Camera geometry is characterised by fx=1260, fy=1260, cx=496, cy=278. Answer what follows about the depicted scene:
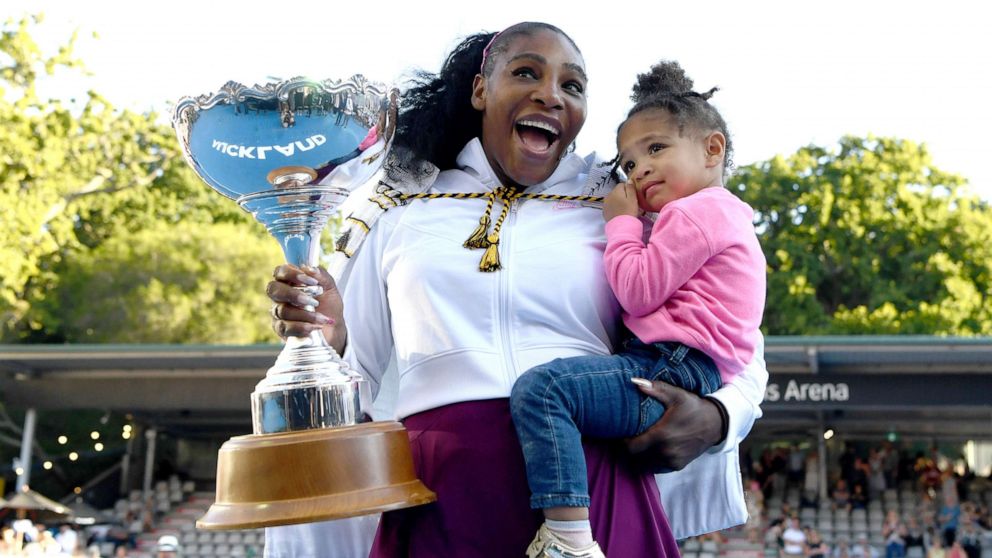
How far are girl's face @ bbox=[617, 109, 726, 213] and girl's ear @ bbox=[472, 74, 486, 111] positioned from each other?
0.35 meters

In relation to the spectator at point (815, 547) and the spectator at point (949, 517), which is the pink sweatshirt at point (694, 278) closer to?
the spectator at point (815, 547)

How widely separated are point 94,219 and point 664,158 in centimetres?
3110

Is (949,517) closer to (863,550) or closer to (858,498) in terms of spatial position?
(863,550)

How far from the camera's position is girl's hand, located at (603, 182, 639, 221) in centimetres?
254

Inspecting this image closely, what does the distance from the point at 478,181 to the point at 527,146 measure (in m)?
0.17

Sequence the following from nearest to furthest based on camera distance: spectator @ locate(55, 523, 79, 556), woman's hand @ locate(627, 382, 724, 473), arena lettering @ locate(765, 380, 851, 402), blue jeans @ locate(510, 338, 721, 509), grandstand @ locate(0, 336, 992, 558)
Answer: blue jeans @ locate(510, 338, 721, 509) < woman's hand @ locate(627, 382, 724, 473) < grandstand @ locate(0, 336, 992, 558) < arena lettering @ locate(765, 380, 851, 402) < spectator @ locate(55, 523, 79, 556)

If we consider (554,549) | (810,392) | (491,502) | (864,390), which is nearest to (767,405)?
(810,392)

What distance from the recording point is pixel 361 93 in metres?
2.32

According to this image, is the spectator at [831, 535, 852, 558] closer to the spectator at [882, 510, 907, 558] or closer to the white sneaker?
the spectator at [882, 510, 907, 558]

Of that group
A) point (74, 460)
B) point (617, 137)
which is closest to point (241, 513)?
point (617, 137)

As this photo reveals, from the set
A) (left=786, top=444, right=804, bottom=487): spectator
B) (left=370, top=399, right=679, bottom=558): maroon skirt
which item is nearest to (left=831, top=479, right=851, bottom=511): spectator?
(left=786, top=444, right=804, bottom=487): spectator

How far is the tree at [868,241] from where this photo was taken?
93.4 feet

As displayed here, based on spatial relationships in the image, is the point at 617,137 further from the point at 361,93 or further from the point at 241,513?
the point at 241,513

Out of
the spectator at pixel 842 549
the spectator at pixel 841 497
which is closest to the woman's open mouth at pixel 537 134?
the spectator at pixel 842 549
